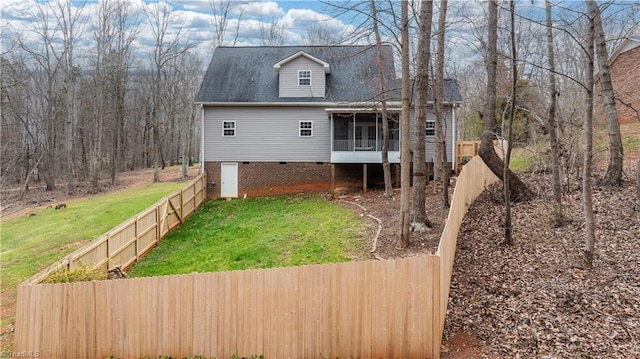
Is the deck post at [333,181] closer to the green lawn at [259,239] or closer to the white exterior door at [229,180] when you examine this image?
the green lawn at [259,239]

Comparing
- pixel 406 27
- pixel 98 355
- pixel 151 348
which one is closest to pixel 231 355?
pixel 151 348

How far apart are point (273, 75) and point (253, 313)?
56.6 feet

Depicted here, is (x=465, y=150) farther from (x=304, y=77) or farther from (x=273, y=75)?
(x=273, y=75)

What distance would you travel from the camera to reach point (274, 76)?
70.9ft

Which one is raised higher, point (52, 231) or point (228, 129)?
point (228, 129)

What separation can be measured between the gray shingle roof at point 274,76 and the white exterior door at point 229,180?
10.7 ft

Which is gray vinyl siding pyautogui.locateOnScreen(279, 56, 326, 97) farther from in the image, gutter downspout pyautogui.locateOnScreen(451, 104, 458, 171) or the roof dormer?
gutter downspout pyautogui.locateOnScreen(451, 104, 458, 171)

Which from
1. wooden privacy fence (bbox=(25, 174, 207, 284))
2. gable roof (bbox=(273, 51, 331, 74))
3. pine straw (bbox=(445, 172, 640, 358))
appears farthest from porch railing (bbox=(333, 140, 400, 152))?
pine straw (bbox=(445, 172, 640, 358))

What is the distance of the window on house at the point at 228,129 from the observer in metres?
20.7

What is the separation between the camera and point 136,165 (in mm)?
45406

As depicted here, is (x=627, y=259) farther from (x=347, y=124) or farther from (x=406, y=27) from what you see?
(x=347, y=124)

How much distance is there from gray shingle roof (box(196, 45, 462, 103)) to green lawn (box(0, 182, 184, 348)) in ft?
21.6

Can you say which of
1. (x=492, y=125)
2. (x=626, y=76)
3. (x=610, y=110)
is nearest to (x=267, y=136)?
(x=492, y=125)

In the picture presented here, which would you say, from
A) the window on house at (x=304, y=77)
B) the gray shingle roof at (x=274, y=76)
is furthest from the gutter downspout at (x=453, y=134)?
the window on house at (x=304, y=77)
